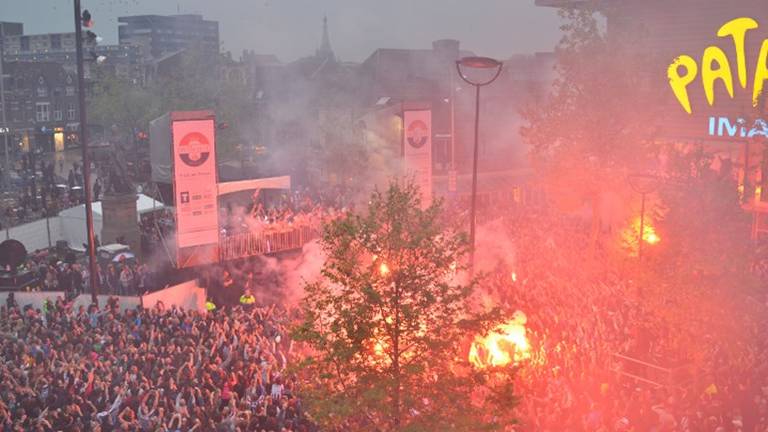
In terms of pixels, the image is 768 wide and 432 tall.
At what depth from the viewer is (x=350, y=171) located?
47.0 m

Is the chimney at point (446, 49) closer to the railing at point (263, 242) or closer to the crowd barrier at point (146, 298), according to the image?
the railing at point (263, 242)

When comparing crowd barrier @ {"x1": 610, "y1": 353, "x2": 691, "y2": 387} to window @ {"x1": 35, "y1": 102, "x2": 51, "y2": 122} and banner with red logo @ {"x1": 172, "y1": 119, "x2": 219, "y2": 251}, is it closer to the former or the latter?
banner with red logo @ {"x1": 172, "y1": 119, "x2": 219, "y2": 251}

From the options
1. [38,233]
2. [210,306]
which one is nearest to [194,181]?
[210,306]

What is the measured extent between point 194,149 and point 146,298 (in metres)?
4.18

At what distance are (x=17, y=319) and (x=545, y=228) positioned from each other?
61.9 feet

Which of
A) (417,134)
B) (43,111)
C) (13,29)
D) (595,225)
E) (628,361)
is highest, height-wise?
(13,29)

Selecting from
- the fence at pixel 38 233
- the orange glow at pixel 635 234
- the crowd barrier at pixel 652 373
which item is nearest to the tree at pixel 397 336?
the crowd barrier at pixel 652 373

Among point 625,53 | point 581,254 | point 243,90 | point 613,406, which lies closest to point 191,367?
point 613,406

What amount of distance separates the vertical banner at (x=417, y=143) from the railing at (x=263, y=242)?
4.13 meters

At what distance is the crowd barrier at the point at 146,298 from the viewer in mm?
22641

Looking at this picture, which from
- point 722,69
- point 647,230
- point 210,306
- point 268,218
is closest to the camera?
point 210,306

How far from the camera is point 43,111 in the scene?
82.1m

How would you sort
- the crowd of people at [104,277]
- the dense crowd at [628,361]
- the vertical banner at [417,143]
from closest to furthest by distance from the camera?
the dense crowd at [628,361], the crowd of people at [104,277], the vertical banner at [417,143]

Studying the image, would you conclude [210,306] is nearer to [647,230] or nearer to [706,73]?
[647,230]
